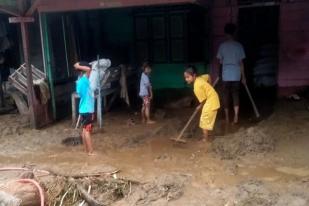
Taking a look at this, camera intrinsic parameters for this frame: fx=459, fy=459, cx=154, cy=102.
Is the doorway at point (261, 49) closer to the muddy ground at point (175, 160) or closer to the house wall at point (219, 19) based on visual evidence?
the house wall at point (219, 19)

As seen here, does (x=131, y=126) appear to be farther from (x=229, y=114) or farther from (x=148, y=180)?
(x=148, y=180)

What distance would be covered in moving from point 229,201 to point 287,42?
6101mm

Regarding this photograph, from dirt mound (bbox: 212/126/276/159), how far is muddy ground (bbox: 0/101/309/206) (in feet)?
0.05

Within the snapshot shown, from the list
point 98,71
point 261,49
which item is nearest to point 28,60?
point 98,71

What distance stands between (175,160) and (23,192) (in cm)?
257

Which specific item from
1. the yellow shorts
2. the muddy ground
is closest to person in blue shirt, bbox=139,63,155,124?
the muddy ground

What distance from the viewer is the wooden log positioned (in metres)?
5.26

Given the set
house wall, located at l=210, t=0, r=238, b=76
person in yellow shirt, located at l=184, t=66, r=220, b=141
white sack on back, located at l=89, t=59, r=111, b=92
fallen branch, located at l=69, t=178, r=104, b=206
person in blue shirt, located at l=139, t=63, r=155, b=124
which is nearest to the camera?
fallen branch, located at l=69, t=178, r=104, b=206

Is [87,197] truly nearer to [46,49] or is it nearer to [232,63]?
[232,63]

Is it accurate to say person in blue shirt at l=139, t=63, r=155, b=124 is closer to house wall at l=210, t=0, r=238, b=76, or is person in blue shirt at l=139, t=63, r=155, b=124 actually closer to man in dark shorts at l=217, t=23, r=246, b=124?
man in dark shorts at l=217, t=23, r=246, b=124

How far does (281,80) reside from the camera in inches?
418

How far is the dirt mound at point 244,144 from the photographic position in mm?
7180

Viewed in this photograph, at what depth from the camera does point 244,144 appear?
7.32 metres

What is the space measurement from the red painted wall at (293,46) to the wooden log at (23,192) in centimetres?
695
